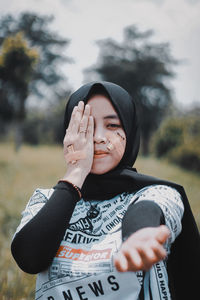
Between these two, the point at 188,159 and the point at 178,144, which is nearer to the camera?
the point at 188,159

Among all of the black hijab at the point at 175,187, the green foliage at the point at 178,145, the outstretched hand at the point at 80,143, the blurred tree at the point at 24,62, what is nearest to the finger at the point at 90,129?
the outstretched hand at the point at 80,143

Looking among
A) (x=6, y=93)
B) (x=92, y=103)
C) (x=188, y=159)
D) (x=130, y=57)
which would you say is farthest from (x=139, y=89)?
(x=92, y=103)

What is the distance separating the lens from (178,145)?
50.9 ft

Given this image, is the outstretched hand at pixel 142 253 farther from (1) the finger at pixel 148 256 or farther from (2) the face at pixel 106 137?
(2) the face at pixel 106 137

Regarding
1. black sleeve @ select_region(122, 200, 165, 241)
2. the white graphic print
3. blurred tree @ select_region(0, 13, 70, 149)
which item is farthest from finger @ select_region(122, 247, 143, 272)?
blurred tree @ select_region(0, 13, 70, 149)

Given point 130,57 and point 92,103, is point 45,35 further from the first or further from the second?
point 92,103

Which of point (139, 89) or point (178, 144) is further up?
point (139, 89)

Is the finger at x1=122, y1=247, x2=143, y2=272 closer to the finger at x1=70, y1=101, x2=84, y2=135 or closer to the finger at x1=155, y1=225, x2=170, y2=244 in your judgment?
the finger at x1=155, y1=225, x2=170, y2=244

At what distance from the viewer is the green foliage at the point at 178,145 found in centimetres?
1307

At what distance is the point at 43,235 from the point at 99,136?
1.52 ft

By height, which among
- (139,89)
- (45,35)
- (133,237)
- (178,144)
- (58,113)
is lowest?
(133,237)

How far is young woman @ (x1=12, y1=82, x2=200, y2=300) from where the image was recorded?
105cm

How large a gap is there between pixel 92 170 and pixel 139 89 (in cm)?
2571

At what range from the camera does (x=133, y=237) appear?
0.86m
